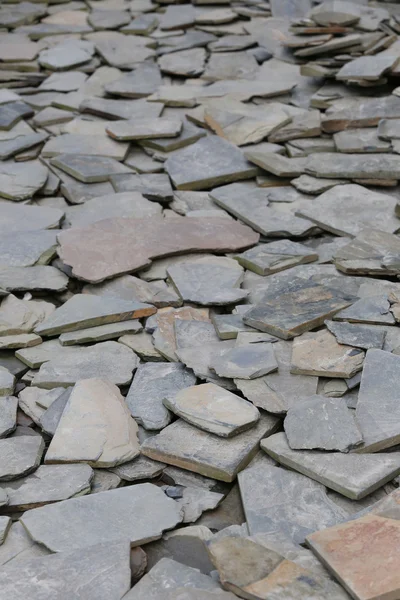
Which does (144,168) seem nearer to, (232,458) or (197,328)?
(197,328)

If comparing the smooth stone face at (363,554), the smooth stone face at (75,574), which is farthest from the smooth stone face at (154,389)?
the smooth stone face at (363,554)

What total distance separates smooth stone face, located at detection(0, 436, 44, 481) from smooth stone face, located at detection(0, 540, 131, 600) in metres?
0.43

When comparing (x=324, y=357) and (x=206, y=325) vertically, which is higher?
(x=324, y=357)

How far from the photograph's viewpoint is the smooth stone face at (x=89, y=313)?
10.8ft

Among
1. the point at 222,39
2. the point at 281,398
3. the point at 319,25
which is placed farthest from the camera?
the point at 222,39

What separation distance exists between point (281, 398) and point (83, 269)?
1318 mm

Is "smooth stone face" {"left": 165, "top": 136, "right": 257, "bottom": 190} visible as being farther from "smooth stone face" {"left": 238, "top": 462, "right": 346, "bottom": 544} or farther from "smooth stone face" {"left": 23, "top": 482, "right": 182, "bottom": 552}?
"smooth stone face" {"left": 23, "top": 482, "right": 182, "bottom": 552}

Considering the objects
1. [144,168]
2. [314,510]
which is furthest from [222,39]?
[314,510]

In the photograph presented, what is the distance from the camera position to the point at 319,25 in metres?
5.96

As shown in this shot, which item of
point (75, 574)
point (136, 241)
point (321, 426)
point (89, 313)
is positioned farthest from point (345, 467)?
point (136, 241)

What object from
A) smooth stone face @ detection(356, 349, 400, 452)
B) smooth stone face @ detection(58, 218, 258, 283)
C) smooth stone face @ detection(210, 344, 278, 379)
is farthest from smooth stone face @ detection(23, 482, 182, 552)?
smooth stone face @ detection(58, 218, 258, 283)

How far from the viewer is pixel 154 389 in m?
2.94

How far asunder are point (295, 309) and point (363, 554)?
1.33 meters

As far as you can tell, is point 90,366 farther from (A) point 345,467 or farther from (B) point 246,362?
(A) point 345,467
